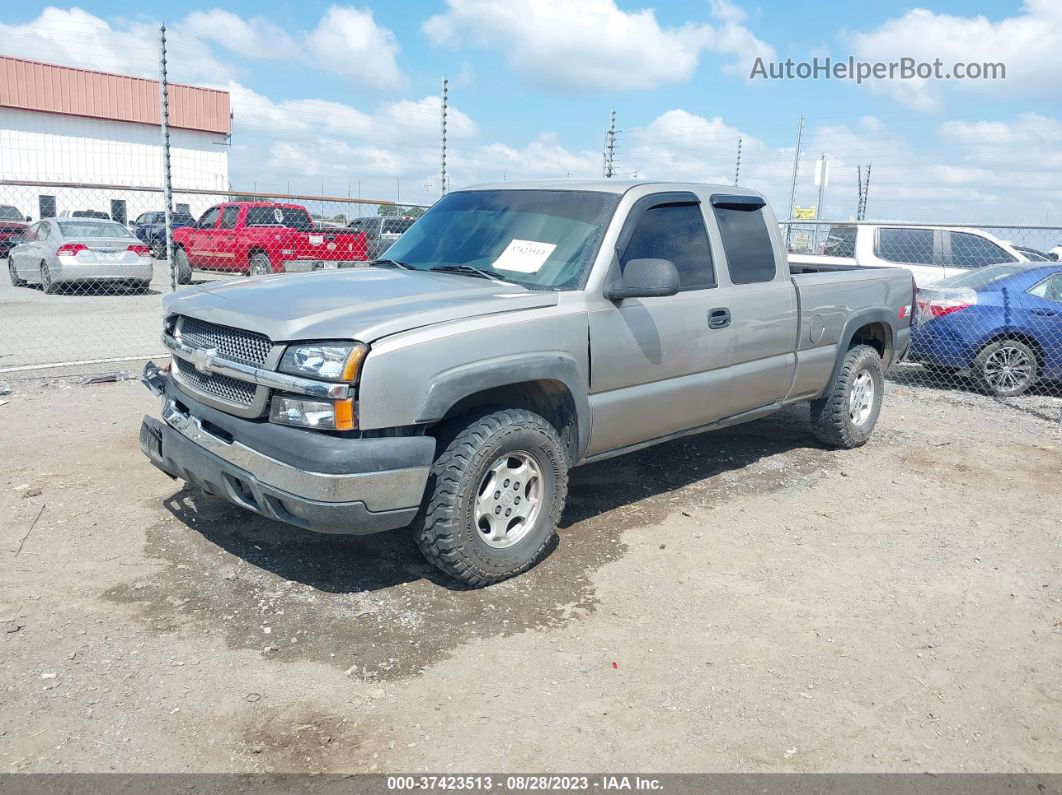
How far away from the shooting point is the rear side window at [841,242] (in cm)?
1187

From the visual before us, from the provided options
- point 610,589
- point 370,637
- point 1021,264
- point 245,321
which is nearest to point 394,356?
point 245,321

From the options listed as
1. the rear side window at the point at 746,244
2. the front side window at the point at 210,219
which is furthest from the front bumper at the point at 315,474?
the front side window at the point at 210,219

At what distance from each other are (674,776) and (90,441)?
5.14 m

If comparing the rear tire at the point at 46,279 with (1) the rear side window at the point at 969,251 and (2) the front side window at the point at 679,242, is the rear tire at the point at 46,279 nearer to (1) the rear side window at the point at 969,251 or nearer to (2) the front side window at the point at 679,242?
(2) the front side window at the point at 679,242

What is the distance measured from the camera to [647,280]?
4312mm

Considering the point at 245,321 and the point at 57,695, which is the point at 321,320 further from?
the point at 57,695

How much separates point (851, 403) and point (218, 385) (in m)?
4.90

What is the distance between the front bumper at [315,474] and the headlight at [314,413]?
45mm

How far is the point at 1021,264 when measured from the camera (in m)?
9.41

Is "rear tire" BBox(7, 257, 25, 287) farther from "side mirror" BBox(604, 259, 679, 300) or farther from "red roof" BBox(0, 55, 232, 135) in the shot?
"red roof" BBox(0, 55, 232, 135)

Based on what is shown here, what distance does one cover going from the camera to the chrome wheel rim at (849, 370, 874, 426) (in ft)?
22.5

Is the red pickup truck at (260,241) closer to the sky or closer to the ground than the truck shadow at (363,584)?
closer to the sky

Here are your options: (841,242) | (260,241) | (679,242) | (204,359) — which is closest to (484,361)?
(204,359)

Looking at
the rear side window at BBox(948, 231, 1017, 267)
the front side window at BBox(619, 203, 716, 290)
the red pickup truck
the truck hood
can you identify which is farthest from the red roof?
the front side window at BBox(619, 203, 716, 290)
